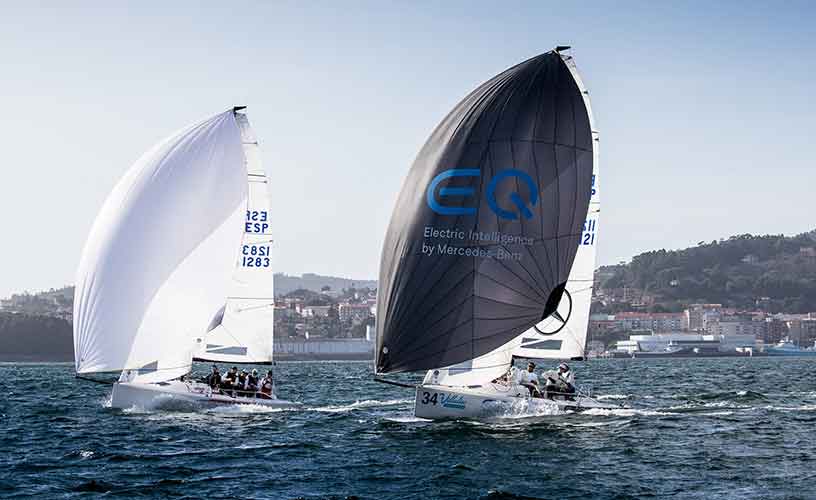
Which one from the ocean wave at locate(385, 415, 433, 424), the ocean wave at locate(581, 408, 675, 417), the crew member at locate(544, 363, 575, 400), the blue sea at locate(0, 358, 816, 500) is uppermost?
the crew member at locate(544, 363, 575, 400)

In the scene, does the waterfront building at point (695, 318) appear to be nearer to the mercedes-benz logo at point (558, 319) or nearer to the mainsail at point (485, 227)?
the mercedes-benz logo at point (558, 319)

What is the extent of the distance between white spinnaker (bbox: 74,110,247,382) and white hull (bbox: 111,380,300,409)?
12.9 inches

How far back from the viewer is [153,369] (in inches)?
1125

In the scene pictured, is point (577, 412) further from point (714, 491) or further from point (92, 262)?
point (92, 262)

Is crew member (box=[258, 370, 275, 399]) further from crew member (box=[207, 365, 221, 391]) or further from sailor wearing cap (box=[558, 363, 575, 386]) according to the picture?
sailor wearing cap (box=[558, 363, 575, 386])

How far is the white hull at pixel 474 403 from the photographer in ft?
82.5

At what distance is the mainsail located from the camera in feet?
79.5

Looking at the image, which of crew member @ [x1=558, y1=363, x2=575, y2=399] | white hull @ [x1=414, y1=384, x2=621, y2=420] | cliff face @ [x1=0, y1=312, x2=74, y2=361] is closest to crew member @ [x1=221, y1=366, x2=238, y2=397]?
white hull @ [x1=414, y1=384, x2=621, y2=420]

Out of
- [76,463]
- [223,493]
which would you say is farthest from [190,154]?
[223,493]

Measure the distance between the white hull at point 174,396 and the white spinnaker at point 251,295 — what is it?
49.9 inches

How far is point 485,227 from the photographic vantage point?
2441 cm

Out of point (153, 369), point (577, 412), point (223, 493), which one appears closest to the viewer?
point (223, 493)

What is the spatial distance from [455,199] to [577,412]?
5.87 metres

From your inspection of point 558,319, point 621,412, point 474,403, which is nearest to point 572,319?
point 558,319
